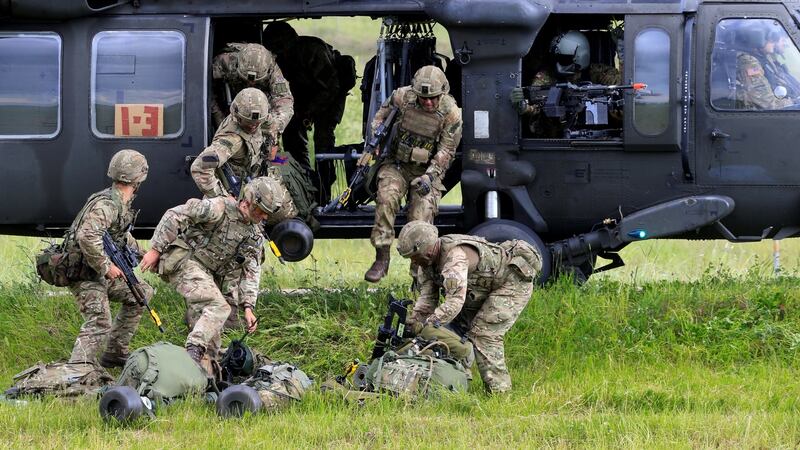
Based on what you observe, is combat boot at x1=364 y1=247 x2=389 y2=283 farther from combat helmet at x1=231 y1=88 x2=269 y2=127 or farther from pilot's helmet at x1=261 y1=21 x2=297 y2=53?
pilot's helmet at x1=261 y1=21 x2=297 y2=53

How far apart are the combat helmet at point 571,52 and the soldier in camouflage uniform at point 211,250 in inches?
124

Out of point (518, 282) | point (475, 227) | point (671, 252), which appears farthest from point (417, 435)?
point (671, 252)

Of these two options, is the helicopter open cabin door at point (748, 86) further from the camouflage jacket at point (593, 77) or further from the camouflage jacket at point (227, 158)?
the camouflage jacket at point (227, 158)

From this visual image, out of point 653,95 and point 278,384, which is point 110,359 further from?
point 653,95

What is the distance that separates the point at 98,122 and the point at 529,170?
3.47 m

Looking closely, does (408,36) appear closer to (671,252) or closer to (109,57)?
(109,57)

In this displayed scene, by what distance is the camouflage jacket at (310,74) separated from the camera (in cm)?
1296

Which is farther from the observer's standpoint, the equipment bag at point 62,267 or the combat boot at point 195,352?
the equipment bag at point 62,267

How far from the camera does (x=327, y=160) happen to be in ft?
42.7

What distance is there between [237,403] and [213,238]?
1.44 meters

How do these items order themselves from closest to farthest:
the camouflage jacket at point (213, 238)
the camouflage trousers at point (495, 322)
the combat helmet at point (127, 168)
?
the camouflage trousers at point (495, 322) < the camouflage jacket at point (213, 238) < the combat helmet at point (127, 168)

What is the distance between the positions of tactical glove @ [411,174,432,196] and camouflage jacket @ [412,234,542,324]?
1391mm

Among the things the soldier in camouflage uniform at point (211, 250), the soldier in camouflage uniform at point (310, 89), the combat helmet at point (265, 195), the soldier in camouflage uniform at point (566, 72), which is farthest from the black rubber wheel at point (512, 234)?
the combat helmet at point (265, 195)

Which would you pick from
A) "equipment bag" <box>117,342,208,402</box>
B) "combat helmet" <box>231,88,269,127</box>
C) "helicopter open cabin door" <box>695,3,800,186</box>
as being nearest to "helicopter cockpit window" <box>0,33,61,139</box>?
"combat helmet" <box>231,88,269,127</box>
